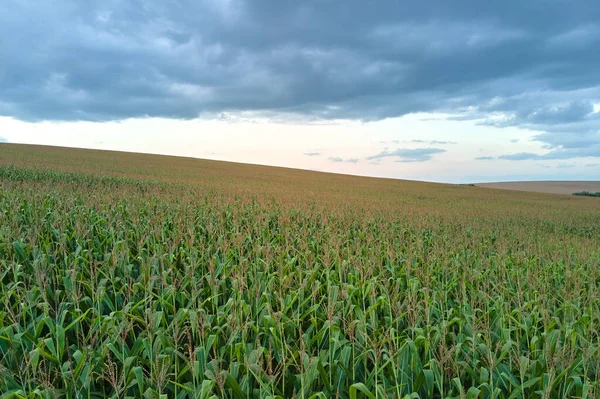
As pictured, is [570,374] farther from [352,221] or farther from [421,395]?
[352,221]

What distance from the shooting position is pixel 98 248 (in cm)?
805

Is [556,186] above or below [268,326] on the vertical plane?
above

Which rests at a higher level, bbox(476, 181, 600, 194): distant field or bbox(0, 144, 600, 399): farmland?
bbox(476, 181, 600, 194): distant field

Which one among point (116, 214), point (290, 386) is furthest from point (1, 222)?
point (290, 386)

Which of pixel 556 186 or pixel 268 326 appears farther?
pixel 556 186

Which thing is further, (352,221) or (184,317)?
(352,221)

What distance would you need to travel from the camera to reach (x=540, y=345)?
4859mm

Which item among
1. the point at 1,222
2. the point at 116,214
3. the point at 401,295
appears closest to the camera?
the point at 401,295

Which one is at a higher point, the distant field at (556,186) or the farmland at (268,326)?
the distant field at (556,186)

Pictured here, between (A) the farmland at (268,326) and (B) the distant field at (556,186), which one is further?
A: (B) the distant field at (556,186)

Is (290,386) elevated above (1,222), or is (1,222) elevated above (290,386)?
(1,222)

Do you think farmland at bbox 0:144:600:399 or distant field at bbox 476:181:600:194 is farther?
distant field at bbox 476:181:600:194

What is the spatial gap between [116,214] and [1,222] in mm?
2520

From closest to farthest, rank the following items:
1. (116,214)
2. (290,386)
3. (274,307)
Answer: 1. (290,386)
2. (274,307)
3. (116,214)
